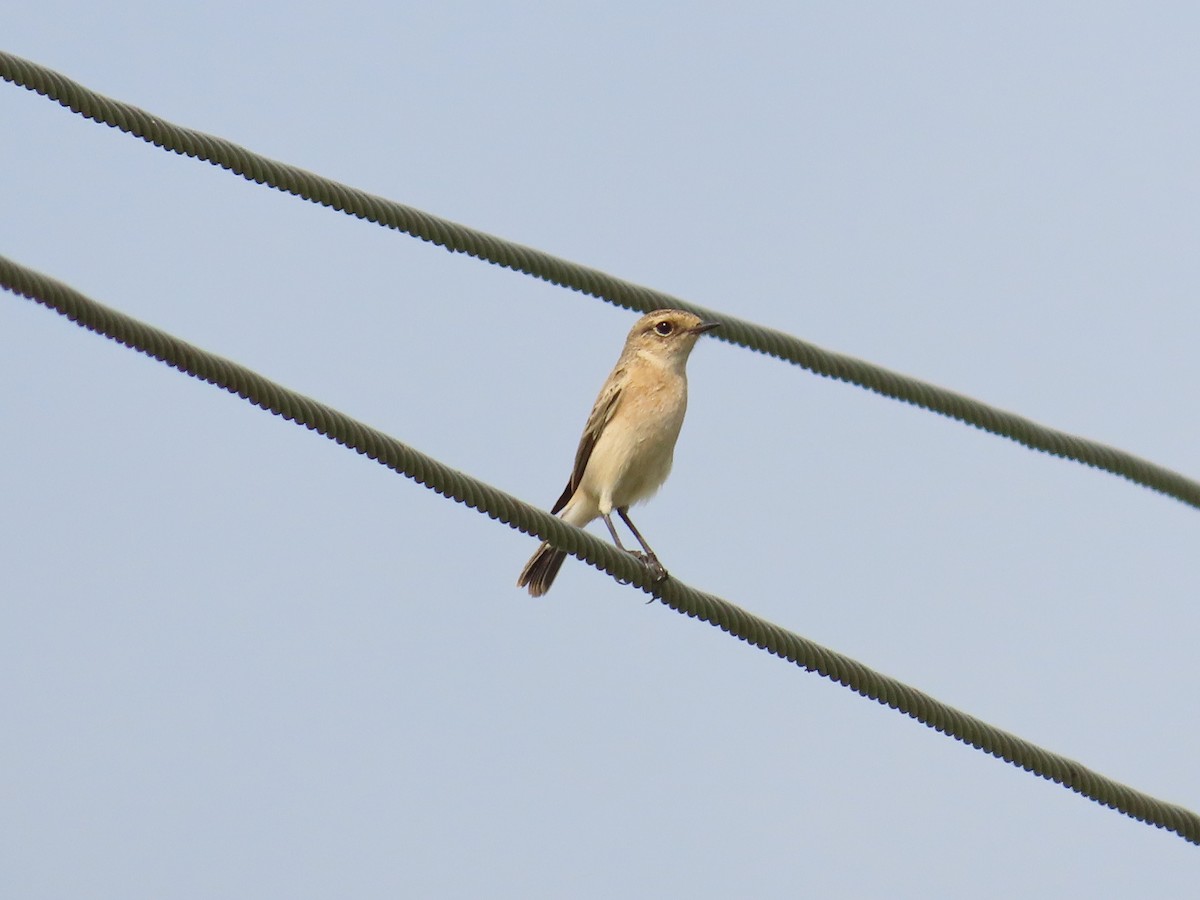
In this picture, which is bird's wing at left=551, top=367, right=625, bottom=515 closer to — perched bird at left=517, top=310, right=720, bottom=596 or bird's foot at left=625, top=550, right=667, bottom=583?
perched bird at left=517, top=310, right=720, bottom=596

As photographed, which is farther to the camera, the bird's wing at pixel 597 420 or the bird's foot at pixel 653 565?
the bird's wing at pixel 597 420

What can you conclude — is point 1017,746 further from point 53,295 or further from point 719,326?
point 53,295

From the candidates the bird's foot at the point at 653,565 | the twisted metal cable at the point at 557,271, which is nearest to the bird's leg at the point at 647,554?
the bird's foot at the point at 653,565

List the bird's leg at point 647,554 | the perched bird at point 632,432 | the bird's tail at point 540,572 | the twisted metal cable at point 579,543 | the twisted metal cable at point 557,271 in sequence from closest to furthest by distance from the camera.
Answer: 1. the twisted metal cable at point 579,543
2. the twisted metal cable at point 557,271
3. the bird's leg at point 647,554
4. the perched bird at point 632,432
5. the bird's tail at point 540,572

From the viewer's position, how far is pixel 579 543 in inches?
282

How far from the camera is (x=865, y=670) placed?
7246mm

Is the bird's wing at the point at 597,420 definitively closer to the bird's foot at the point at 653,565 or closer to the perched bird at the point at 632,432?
the perched bird at the point at 632,432

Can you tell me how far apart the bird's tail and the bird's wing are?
486mm

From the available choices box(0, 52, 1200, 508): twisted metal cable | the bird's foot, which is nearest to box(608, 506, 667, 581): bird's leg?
the bird's foot

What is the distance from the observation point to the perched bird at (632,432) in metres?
10.2

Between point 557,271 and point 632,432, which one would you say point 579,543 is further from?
point 632,432

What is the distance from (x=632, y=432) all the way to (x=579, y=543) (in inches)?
121

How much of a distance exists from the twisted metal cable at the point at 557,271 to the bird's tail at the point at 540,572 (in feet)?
5.58

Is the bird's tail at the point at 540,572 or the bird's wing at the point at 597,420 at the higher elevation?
the bird's wing at the point at 597,420
